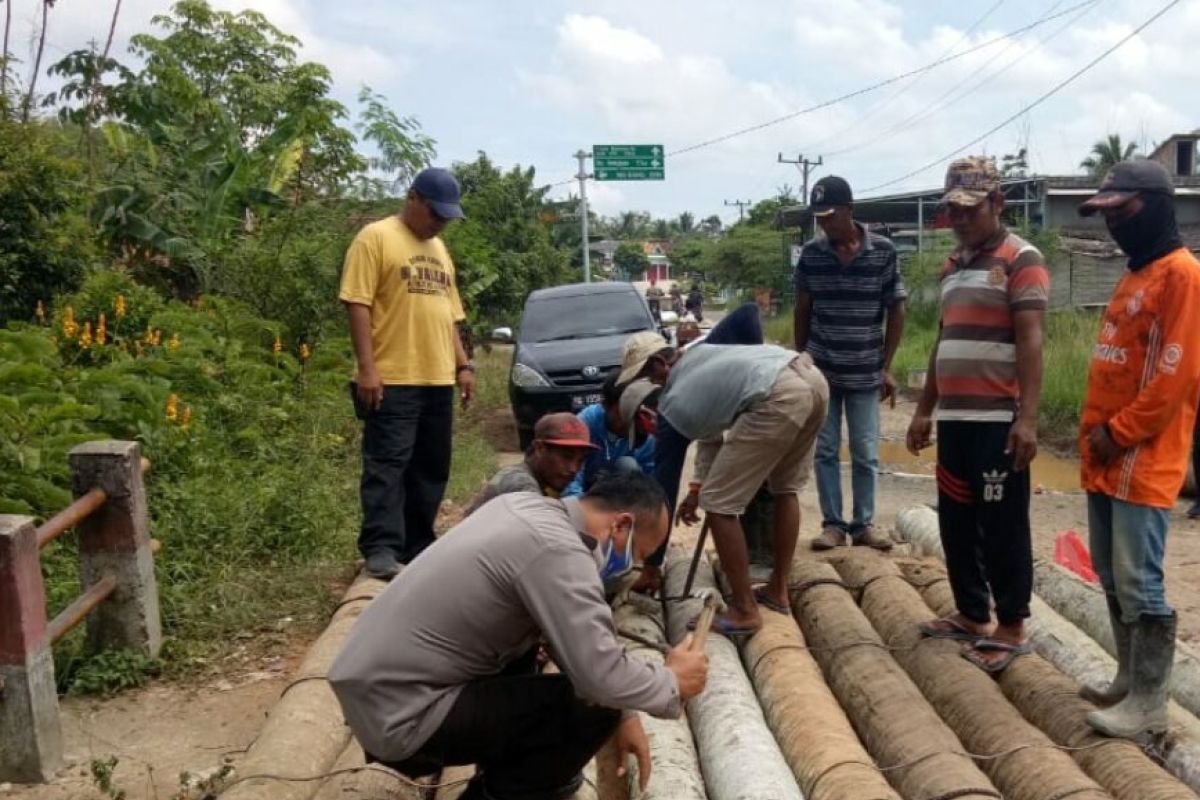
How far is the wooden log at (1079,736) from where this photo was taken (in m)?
3.08

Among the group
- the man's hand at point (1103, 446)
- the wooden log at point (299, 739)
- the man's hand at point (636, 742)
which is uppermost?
the man's hand at point (1103, 446)

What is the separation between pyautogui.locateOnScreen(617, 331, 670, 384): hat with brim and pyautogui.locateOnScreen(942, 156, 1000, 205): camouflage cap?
1.34 meters

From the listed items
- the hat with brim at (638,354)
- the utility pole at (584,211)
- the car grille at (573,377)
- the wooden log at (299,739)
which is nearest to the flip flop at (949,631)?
the hat with brim at (638,354)

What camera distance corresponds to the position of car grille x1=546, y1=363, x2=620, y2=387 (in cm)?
1014

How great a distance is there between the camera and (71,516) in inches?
153

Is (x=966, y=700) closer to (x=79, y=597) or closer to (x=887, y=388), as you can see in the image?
(x=887, y=388)

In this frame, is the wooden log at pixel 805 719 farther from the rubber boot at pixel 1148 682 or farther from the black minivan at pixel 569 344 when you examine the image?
the black minivan at pixel 569 344

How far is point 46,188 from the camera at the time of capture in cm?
934

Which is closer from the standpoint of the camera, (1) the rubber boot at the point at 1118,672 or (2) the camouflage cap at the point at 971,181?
(1) the rubber boot at the point at 1118,672

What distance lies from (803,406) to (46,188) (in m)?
7.70

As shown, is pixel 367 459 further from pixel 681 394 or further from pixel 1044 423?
pixel 1044 423

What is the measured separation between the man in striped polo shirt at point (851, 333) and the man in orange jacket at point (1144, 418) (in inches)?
80.0

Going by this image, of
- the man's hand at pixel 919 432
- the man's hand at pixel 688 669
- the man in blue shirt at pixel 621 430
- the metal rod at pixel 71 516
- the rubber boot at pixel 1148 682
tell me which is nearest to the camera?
the man's hand at pixel 688 669


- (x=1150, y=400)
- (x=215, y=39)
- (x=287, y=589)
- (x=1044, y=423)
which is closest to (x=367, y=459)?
(x=287, y=589)
